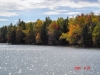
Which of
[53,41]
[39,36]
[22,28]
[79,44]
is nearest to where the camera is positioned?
[79,44]

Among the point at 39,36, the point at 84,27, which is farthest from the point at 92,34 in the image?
the point at 39,36

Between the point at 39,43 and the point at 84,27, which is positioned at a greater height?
the point at 84,27

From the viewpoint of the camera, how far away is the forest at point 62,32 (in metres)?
117

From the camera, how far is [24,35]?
175 meters

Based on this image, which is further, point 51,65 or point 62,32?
point 62,32

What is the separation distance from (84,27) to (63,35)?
711 inches

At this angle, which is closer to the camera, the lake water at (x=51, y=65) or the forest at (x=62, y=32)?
the lake water at (x=51, y=65)

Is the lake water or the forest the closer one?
the lake water

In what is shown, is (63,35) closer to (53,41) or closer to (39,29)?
(53,41)

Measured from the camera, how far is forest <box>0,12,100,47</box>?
117062 mm

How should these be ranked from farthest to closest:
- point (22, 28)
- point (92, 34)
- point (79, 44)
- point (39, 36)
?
point (22, 28), point (39, 36), point (79, 44), point (92, 34)

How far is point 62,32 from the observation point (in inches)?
5733

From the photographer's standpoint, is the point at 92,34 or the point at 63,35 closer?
the point at 92,34

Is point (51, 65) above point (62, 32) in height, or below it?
above
